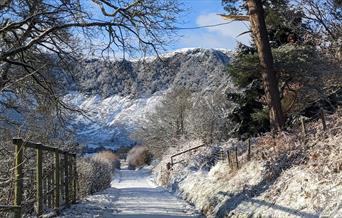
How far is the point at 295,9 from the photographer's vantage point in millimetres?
26000

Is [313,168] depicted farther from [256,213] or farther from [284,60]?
[284,60]

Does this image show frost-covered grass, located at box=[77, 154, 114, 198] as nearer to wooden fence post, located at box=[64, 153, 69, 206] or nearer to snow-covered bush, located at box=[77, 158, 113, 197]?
snow-covered bush, located at box=[77, 158, 113, 197]

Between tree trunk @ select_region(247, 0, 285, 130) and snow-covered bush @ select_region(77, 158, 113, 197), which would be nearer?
tree trunk @ select_region(247, 0, 285, 130)

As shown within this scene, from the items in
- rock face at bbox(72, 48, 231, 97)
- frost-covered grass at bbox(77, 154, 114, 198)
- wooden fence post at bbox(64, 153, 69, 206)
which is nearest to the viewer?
rock face at bbox(72, 48, 231, 97)

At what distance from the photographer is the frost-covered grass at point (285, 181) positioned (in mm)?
9703

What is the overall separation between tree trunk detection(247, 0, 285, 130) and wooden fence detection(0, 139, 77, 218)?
733 cm

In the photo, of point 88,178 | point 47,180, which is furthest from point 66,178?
point 88,178

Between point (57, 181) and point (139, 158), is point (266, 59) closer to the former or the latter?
point (57, 181)

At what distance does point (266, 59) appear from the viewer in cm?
1859

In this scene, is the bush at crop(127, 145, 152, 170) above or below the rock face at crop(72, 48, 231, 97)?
below

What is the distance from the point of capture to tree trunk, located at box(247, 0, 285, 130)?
→ 18.6 meters

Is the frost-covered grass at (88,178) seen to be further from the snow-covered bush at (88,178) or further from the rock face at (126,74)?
the rock face at (126,74)

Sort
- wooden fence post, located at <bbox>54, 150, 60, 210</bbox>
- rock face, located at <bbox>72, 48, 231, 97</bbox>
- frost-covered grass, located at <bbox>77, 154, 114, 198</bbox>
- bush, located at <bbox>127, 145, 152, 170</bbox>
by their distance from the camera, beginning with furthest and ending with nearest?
bush, located at <bbox>127, 145, 152, 170</bbox>
frost-covered grass, located at <bbox>77, 154, 114, 198</bbox>
rock face, located at <bbox>72, 48, 231, 97</bbox>
wooden fence post, located at <bbox>54, 150, 60, 210</bbox>

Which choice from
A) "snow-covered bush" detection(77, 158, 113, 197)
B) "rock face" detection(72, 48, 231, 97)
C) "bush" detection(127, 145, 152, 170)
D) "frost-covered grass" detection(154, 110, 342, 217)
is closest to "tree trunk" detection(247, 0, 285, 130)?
"frost-covered grass" detection(154, 110, 342, 217)
